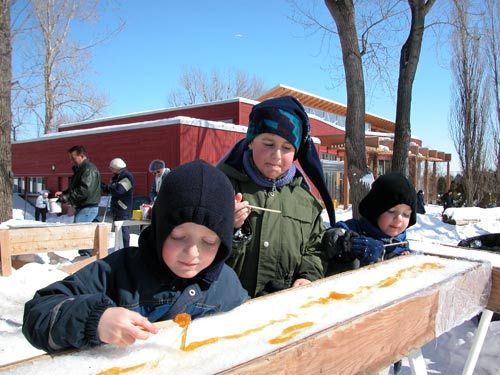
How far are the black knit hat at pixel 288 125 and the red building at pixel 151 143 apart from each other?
11.2 m

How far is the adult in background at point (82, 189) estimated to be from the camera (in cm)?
676

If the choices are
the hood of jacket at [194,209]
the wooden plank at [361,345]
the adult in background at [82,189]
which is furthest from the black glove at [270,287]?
the adult in background at [82,189]

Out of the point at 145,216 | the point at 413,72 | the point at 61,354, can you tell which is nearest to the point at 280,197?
the point at 61,354

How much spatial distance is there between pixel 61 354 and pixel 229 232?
2.13ft

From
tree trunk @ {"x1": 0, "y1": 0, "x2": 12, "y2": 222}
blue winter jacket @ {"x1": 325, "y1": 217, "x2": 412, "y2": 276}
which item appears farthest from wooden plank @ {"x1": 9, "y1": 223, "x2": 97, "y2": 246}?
blue winter jacket @ {"x1": 325, "y1": 217, "x2": 412, "y2": 276}

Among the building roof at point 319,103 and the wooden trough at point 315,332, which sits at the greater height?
the building roof at point 319,103

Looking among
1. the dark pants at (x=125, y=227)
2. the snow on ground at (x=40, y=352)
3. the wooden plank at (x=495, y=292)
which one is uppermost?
the wooden plank at (x=495, y=292)

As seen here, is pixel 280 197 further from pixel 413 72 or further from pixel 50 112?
pixel 50 112

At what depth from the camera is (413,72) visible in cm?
835

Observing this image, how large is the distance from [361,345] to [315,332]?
0.21 metres

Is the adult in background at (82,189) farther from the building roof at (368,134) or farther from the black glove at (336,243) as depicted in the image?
the building roof at (368,134)

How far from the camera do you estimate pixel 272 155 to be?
2023mm

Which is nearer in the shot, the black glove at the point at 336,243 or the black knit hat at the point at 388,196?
the black glove at the point at 336,243

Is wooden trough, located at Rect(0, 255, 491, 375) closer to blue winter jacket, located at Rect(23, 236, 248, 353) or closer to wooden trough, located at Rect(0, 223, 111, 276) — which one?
blue winter jacket, located at Rect(23, 236, 248, 353)
